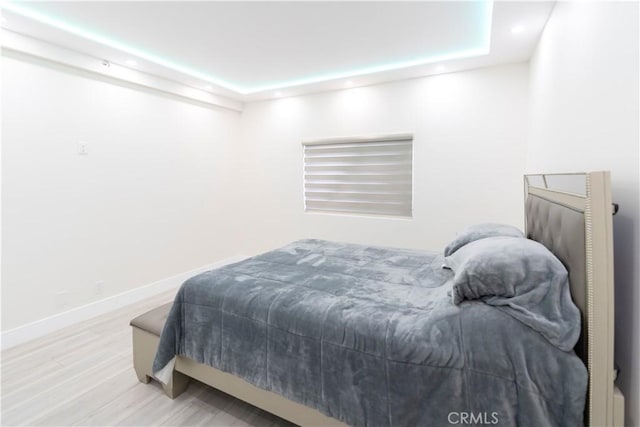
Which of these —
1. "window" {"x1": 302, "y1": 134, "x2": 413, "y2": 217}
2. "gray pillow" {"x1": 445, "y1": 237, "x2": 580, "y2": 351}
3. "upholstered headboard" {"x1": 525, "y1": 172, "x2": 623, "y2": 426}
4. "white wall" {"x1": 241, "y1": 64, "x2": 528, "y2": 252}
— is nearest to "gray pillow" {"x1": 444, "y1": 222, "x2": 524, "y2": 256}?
"gray pillow" {"x1": 445, "y1": 237, "x2": 580, "y2": 351}

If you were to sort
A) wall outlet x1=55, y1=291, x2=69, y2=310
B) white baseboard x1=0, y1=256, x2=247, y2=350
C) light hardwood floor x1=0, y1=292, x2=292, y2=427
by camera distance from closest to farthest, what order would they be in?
light hardwood floor x1=0, y1=292, x2=292, y2=427 → white baseboard x1=0, y1=256, x2=247, y2=350 → wall outlet x1=55, y1=291, x2=69, y2=310

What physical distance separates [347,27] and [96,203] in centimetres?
300

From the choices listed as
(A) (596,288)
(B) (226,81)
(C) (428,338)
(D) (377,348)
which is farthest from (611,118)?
(B) (226,81)

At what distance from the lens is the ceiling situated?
91.4 inches

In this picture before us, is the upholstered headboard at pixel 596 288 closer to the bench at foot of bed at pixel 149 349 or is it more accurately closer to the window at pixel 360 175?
the bench at foot of bed at pixel 149 349

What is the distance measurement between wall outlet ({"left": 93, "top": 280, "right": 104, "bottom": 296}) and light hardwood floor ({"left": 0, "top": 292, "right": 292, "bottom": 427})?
63 cm

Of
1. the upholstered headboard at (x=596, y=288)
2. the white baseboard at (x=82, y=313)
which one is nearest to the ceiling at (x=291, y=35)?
the upholstered headboard at (x=596, y=288)

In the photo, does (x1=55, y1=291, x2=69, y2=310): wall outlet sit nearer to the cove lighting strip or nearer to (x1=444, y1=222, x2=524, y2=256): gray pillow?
the cove lighting strip

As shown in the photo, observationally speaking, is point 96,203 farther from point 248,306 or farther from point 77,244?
point 248,306

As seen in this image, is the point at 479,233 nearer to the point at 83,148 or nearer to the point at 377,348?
the point at 377,348

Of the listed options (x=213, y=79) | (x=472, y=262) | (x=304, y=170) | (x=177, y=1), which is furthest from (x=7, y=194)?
(x=472, y=262)

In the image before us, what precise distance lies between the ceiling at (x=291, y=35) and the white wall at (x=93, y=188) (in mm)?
440

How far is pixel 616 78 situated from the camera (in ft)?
4.00

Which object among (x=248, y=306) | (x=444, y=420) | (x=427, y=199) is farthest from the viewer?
(x=427, y=199)
